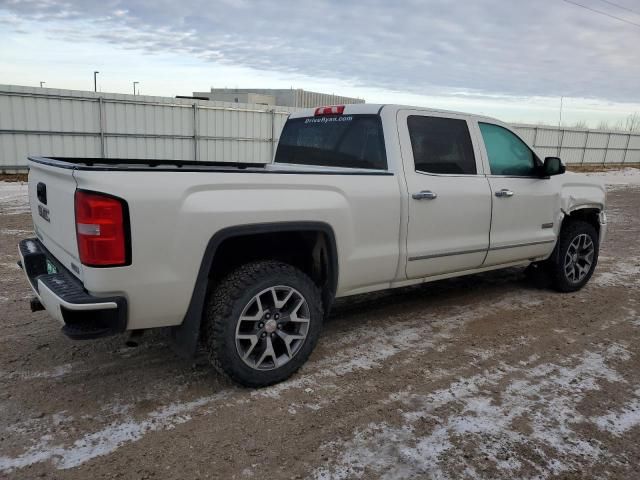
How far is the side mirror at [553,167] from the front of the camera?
4.88 m

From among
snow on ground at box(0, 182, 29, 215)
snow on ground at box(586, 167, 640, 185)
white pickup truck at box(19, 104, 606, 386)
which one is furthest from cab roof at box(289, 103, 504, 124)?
snow on ground at box(586, 167, 640, 185)

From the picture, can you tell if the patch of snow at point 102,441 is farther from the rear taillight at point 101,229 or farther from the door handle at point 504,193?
the door handle at point 504,193

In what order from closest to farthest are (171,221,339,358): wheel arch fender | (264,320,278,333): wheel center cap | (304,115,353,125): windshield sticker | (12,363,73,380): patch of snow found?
1. (171,221,339,358): wheel arch fender
2. (264,320,278,333): wheel center cap
3. (12,363,73,380): patch of snow
4. (304,115,353,125): windshield sticker

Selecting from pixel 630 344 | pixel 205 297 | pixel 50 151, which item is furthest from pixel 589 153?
pixel 205 297

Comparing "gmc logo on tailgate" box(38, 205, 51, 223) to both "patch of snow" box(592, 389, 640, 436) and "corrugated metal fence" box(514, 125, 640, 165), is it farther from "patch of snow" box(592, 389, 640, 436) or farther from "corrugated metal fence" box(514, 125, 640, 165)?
"corrugated metal fence" box(514, 125, 640, 165)

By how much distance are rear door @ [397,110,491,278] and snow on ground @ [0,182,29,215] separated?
28.1ft

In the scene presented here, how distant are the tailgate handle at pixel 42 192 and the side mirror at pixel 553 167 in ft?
13.7

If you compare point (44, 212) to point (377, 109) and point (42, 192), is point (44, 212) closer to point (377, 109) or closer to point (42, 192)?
point (42, 192)

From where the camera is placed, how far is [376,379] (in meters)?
3.51

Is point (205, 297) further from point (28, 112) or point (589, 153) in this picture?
point (589, 153)

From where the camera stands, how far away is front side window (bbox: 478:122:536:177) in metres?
4.72

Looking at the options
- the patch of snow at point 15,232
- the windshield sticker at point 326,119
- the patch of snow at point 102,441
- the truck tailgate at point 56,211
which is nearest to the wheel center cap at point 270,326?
the patch of snow at point 102,441

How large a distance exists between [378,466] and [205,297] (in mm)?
1401

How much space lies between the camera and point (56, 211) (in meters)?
3.08
